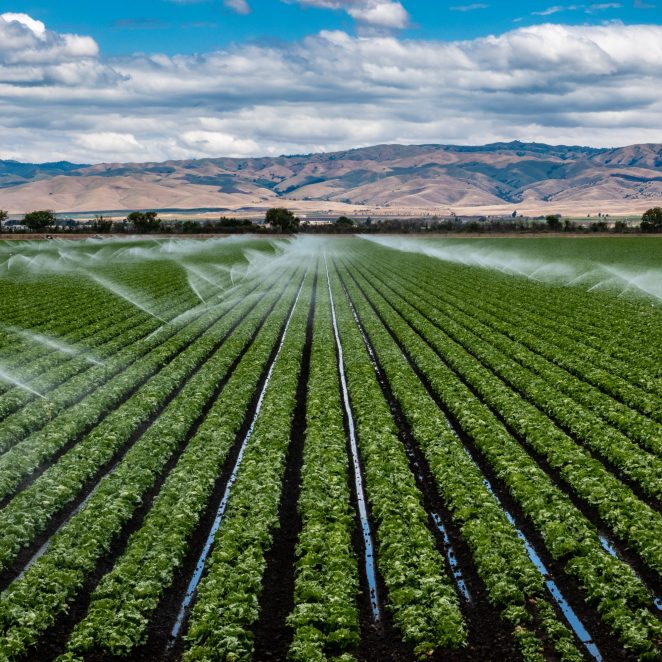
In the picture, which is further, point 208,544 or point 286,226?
point 286,226

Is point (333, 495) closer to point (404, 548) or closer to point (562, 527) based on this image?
point (404, 548)

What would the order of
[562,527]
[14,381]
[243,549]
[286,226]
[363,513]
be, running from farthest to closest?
[286,226]
[14,381]
[363,513]
[562,527]
[243,549]

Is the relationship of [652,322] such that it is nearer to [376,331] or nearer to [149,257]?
[376,331]

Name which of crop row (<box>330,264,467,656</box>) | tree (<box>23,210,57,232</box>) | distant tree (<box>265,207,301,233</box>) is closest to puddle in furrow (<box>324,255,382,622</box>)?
crop row (<box>330,264,467,656</box>)

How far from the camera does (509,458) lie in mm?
15141

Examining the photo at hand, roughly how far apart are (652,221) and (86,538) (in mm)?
148243

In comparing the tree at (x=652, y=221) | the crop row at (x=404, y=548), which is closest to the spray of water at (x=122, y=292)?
the crop row at (x=404, y=548)

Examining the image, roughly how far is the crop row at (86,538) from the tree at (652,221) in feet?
449

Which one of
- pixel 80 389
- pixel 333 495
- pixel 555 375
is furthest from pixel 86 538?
pixel 555 375

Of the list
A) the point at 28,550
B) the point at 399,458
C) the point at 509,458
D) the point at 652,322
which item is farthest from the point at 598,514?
the point at 652,322

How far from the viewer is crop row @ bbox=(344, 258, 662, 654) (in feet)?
32.0

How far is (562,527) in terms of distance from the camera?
472 inches

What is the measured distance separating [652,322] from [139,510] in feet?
87.1

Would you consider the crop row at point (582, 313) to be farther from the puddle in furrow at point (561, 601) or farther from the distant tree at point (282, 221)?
the distant tree at point (282, 221)
